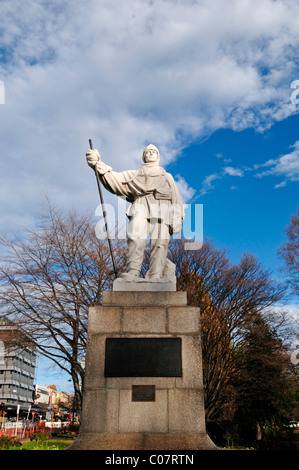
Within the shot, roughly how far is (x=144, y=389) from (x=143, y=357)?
46 cm

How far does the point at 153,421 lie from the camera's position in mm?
5445

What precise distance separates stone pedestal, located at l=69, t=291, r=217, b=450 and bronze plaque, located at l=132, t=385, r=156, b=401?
0.05 feet

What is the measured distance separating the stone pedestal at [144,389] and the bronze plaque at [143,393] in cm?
1

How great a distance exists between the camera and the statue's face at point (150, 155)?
7812 millimetres

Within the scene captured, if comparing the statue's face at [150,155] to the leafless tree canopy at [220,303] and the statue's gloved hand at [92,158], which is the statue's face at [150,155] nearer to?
the statue's gloved hand at [92,158]

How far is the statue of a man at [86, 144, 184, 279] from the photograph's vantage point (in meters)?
6.91

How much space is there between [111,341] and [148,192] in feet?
9.76

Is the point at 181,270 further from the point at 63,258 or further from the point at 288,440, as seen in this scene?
the point at 288,440

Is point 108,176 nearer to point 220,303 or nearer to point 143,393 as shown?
point 143,393

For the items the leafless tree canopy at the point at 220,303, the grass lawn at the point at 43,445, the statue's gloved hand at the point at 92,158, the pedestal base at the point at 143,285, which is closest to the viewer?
the pedestal base at the point at 143,285

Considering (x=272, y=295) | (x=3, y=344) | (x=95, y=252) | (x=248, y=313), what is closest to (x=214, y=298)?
(x=248, y=313)

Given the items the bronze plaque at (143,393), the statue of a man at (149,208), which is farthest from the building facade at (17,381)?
the bronze plaque at (143,393)

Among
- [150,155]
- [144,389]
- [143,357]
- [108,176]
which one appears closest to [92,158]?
[108,176]
